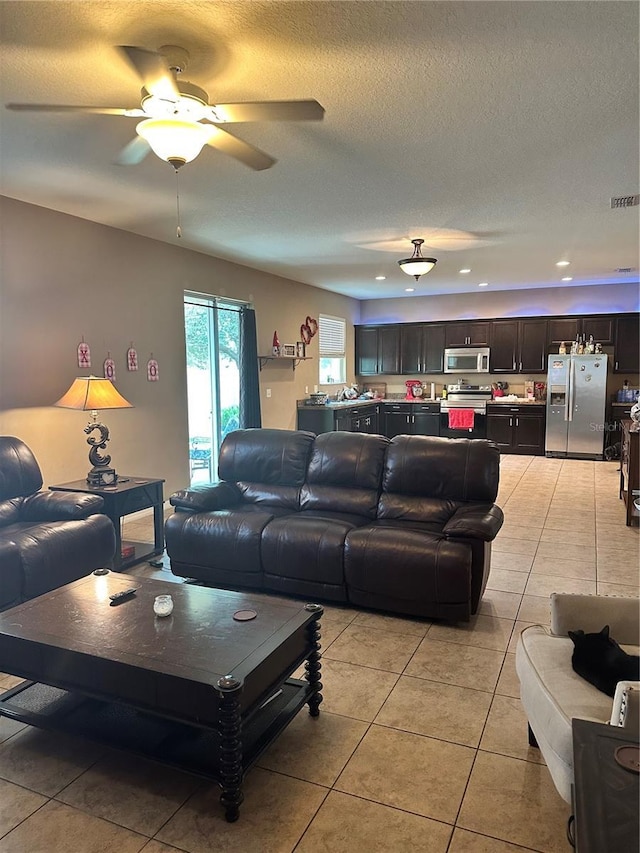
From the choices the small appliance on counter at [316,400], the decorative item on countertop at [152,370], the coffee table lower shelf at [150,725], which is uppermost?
the decorative item on countertop at [152,370]

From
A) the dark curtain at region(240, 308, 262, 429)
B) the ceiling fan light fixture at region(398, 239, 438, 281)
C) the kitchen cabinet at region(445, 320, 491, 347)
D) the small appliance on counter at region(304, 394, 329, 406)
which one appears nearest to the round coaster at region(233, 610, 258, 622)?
the ceiling fan light fixture at region(398, 239, 438, 281)

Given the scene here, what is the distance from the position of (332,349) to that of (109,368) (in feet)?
17.0

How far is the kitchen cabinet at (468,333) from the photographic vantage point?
9.52 metres

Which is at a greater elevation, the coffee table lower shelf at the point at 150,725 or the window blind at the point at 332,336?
the window blind at the point at 332,336

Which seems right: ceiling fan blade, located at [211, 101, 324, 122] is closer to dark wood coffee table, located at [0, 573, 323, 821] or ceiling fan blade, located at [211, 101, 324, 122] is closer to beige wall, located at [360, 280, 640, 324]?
dark wood coffee table, located at [0, 573, 323, 821]

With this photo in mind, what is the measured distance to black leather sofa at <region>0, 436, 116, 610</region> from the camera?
319 cm

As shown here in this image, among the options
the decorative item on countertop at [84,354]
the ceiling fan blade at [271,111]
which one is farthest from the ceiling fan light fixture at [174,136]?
the decorative item on countertop at [84,354]

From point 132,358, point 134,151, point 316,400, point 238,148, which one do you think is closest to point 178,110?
point 238,148

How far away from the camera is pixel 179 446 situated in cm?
589

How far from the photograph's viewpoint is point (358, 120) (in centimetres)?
285

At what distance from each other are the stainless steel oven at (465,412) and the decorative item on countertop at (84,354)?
20.6 ft

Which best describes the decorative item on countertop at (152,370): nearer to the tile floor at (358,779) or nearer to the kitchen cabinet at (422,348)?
the tile floor at (358,779)

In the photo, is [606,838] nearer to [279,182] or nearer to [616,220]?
[279,182]

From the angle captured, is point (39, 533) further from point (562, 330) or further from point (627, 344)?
point (627, 344)
